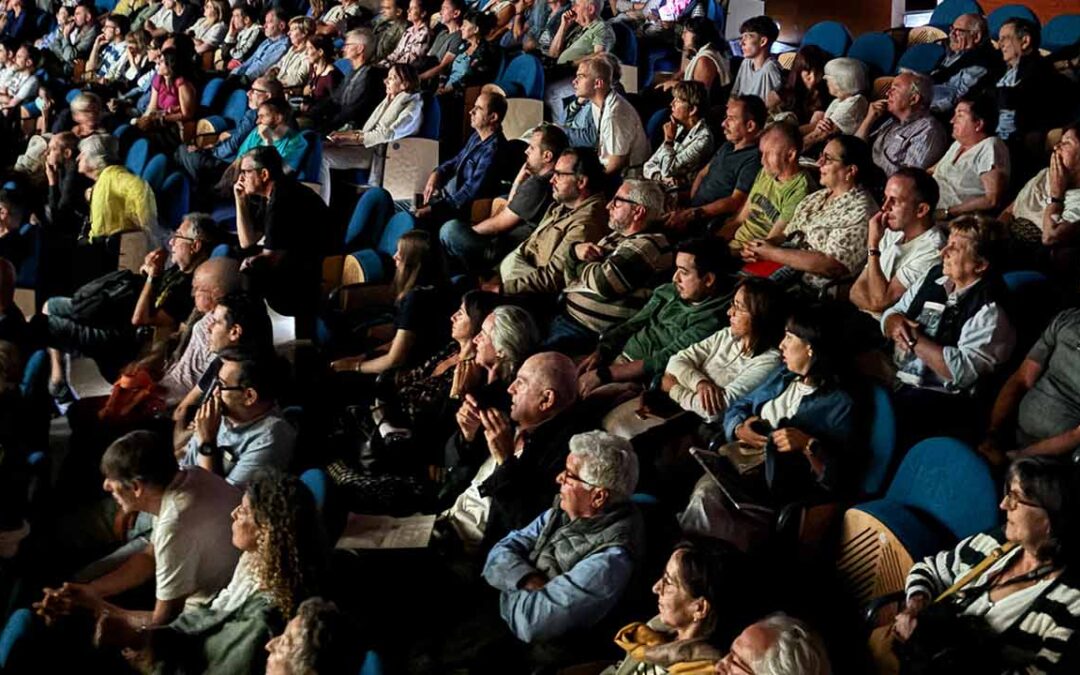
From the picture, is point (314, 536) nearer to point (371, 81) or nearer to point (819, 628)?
point (819, 628)

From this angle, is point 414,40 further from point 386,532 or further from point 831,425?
point 831,425

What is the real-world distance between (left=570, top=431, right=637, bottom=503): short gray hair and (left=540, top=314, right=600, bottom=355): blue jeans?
117 centimetres

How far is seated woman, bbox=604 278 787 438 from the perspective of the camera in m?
3.18

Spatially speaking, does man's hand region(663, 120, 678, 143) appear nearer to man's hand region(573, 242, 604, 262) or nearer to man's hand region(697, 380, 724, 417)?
man's hand region(573, 242, 604, 262)

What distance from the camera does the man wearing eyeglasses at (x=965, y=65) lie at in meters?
4.83

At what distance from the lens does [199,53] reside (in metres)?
7.88

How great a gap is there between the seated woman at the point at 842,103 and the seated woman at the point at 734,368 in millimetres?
1643

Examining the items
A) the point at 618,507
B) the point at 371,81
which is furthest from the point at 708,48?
the point at 618,507

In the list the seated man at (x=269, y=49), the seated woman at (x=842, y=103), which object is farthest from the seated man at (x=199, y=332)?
the seated man at (x=269, y=49)

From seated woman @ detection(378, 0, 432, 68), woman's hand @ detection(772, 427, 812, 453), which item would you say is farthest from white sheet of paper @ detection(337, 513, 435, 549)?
seated woman @ detection(378, 0, 432, 68)

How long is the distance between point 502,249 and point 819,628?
92.3 inches

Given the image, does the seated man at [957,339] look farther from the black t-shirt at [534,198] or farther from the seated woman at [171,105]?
the seated woman at [171,105]

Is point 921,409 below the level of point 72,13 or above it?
above

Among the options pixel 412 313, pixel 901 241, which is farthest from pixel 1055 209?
pixel 412 313
